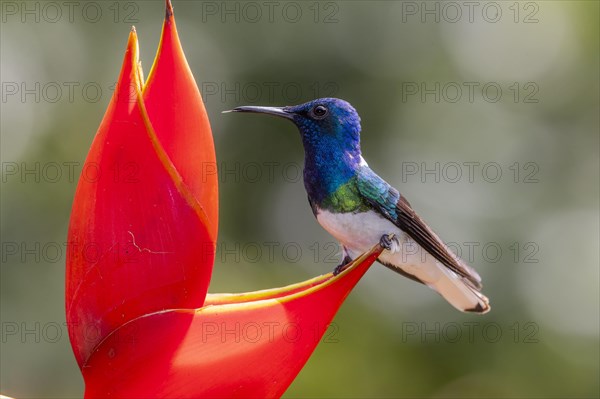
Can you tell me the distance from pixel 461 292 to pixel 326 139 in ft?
1.57

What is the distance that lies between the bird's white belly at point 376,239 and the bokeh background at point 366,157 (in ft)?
5.37

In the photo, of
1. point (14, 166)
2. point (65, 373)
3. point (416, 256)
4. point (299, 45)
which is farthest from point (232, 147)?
point (416, 256)

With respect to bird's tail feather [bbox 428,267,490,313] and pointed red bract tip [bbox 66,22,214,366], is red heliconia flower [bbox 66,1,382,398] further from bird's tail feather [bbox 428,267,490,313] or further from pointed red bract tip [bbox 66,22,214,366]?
bird's tail feather [bbox 428,267,490,313]

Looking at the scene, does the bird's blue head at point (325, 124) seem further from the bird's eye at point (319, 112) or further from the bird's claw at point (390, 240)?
the bird's claw at point (390, 240)

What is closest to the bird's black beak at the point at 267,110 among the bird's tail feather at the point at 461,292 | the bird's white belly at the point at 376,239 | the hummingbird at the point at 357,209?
the hummingbird at the point at 357,209

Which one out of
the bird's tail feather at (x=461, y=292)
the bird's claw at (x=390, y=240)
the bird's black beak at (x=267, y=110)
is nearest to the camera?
the bird's black beak at (x=267, y=110)

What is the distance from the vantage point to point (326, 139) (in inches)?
59.2

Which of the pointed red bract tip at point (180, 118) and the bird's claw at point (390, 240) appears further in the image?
the bird's claw at point (390, 240)

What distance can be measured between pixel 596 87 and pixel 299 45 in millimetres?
1671

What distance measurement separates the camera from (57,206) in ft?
12.9

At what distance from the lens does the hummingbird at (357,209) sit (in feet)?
4.93

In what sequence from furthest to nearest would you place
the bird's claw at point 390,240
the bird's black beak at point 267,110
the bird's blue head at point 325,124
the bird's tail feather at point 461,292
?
the bird's tail feather at point 461,292, the bird's claw at point 390,240, the bird's blue head at point 325,124, the bird's black beak at point 267,110

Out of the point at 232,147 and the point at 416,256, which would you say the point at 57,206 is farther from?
the point at 416,256

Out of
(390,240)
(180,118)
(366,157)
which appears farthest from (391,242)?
(366,157)
